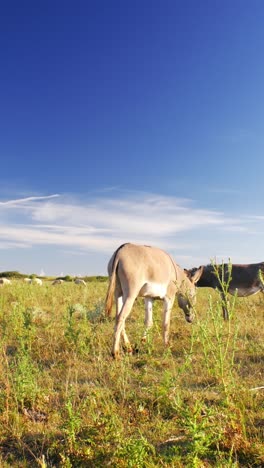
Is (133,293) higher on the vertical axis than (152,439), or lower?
higher

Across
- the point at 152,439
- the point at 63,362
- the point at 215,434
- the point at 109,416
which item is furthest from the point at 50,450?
the point at 63,362

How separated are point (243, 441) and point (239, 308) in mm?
9457

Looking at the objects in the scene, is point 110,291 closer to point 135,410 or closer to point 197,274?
point 135,410

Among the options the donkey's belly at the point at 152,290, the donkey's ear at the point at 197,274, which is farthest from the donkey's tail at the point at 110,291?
the donkey's ear at the point at 197,274

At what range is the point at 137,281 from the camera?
7.77 metres

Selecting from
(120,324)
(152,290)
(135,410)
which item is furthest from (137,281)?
(135,410)

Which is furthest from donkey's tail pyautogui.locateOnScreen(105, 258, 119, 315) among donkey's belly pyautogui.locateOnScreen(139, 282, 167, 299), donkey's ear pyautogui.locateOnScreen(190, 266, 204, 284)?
donkey's ear pyautogui.locateOnScreen(190, 266, 204, 284)

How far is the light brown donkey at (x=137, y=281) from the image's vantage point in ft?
24.8

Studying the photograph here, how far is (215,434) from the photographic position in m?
3.96

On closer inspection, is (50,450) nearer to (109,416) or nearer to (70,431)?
(70,431)

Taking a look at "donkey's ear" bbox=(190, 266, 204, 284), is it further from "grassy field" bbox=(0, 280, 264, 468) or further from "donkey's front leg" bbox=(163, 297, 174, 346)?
"grassy field" bbox=(0, 280, 264, 468)

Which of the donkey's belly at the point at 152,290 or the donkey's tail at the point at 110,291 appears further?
the donkey's belly at the point at 152,290

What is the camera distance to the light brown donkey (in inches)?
298

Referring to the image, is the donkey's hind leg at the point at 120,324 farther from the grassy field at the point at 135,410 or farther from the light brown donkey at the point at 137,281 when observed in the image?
the grassy field at the point at 135,410
